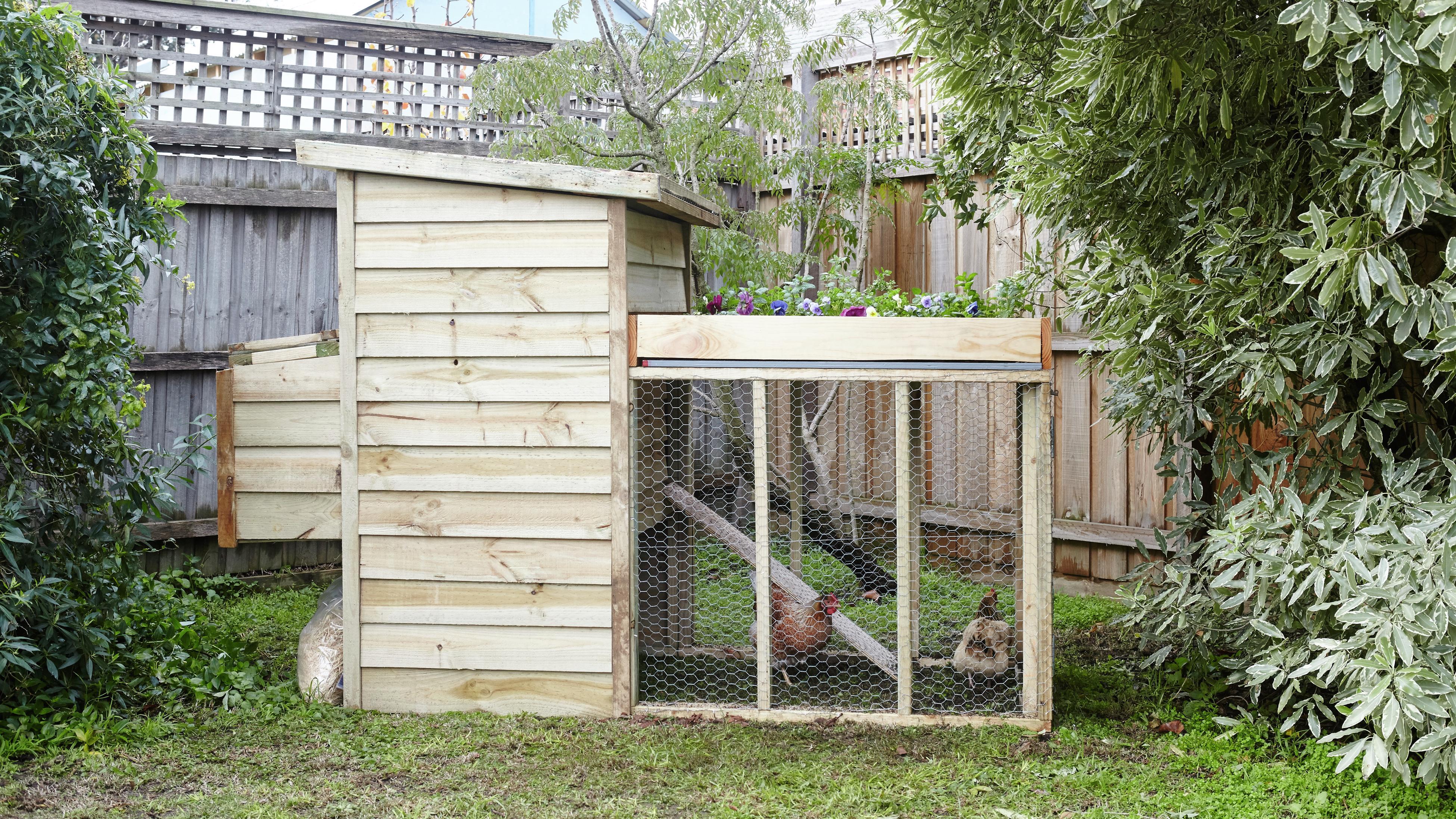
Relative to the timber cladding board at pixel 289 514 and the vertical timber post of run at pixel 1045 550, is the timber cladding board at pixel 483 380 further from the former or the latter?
the vertical timber post of run at pixel 1045 550

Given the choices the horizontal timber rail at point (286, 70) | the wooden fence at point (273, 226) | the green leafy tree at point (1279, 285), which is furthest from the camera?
the horizontal timber rail at point (286, 70)

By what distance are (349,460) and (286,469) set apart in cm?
27

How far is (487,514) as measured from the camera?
10.6 feet

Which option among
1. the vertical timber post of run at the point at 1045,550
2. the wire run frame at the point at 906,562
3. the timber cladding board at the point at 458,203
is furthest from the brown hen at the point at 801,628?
the timber cladding board at the point at 458,203

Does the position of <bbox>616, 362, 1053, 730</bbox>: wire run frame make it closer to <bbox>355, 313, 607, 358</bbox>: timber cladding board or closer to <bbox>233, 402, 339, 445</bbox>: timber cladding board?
<bbox>355, 313, 607, 358</bbox>: timber cladding board

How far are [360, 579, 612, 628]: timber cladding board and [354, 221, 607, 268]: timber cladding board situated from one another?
989 millimetres

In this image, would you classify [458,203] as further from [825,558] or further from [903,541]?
[825,558]

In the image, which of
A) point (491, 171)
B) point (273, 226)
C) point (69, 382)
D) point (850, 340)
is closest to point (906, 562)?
point (850, 340)

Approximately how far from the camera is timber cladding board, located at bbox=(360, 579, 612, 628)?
10.5 feet

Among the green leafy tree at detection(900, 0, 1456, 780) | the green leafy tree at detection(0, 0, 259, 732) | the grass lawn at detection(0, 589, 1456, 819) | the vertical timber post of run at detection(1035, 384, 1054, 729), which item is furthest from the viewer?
the vertical timber post of run at detection(1035, 384, 1054, 729)

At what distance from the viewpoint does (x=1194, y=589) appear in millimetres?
3250

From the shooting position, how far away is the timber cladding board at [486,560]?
10.5ft

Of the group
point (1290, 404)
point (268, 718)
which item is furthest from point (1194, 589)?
point (268, 718)

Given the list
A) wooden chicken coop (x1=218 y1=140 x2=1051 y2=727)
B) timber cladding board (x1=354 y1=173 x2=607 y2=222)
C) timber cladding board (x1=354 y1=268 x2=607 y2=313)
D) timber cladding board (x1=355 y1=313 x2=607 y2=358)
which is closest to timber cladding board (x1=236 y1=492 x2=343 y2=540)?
wooden chicken coop (x1=218 y1=140 x2=1051 y2=727)
